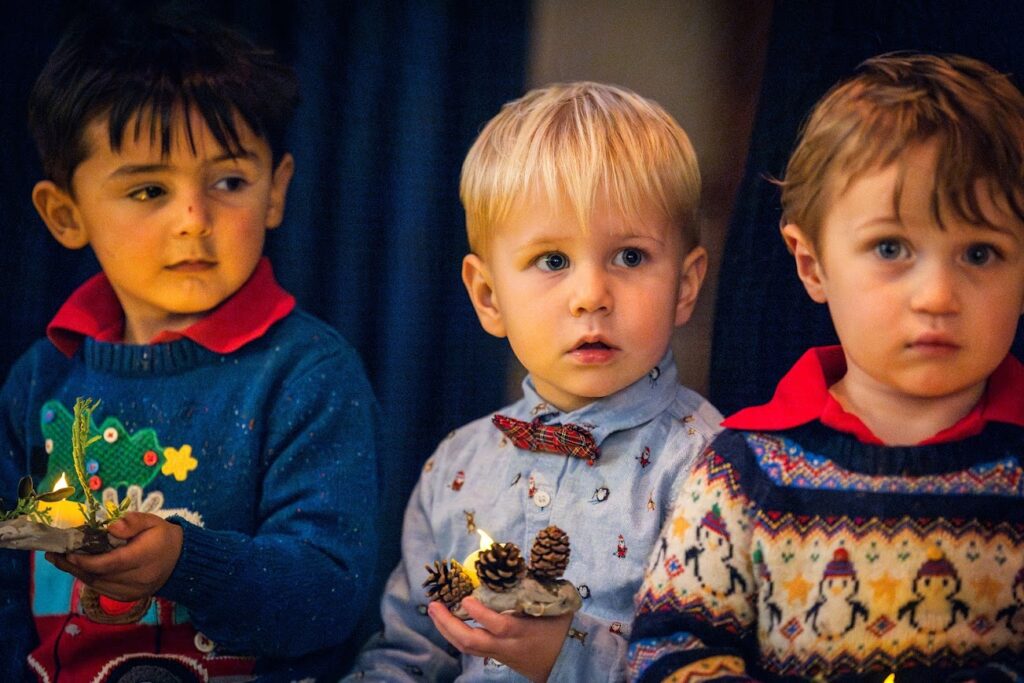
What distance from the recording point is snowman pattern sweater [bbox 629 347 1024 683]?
3.99ft

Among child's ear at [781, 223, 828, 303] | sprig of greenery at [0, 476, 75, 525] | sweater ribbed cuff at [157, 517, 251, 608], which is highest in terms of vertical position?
child's ear at [781, 223, 828, 303]

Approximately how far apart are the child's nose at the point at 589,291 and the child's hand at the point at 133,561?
51 cm

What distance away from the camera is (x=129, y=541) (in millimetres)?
1374

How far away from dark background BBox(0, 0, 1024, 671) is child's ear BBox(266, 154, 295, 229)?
0.04 feet

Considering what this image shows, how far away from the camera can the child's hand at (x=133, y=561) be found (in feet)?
4.45

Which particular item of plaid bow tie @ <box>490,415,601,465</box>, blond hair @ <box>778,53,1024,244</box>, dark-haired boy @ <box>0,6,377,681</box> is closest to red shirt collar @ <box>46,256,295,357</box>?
dark-haired boy @ <box>0,6,377,681</box>

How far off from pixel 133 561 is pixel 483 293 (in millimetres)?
499

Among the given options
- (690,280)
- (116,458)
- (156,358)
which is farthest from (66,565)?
(690,280)

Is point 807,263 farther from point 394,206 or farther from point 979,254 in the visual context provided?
point 394,206

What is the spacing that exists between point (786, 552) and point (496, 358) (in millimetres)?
452

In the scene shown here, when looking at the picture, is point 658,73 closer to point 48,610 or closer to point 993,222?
point 993,222

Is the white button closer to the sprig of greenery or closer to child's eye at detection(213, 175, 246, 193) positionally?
the sprig of greenery

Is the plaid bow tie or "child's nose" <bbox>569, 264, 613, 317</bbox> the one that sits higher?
"child's nose" <bbox>569, 264, 613, 317</bbox>

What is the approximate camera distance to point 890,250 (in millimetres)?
1247
